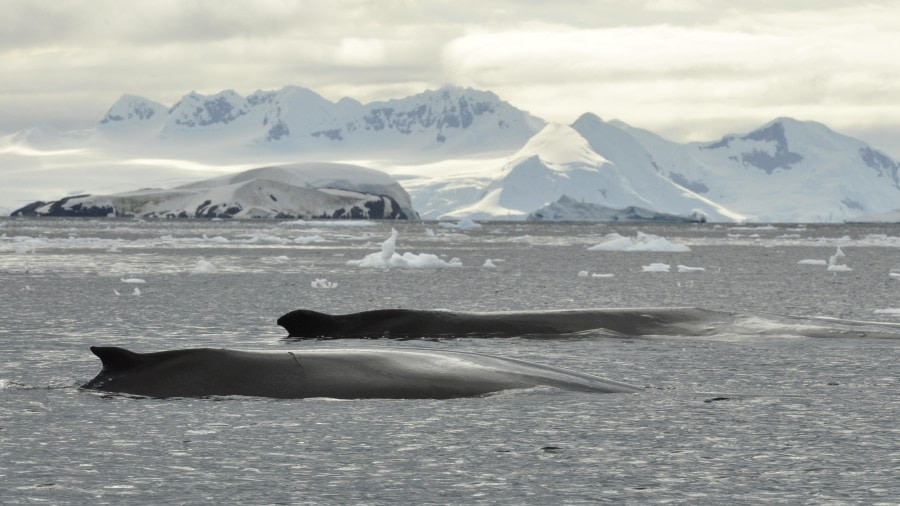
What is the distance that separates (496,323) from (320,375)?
1075 cm

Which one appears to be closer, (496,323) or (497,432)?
(497,432)

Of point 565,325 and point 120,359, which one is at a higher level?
point 120,359

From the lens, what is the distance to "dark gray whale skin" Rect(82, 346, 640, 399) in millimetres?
17141

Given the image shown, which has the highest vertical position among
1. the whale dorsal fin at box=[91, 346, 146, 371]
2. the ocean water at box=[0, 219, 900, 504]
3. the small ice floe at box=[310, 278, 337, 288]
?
the whale dorsal fin at box=[91, 346, 146, 371]

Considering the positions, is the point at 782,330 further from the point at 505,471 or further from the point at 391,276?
the point at 391,276

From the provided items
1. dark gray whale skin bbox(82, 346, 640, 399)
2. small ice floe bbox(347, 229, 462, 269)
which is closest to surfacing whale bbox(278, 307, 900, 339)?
dark gray whale skin bbox(82, 346, 640, 399)

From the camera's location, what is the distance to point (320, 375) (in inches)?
689

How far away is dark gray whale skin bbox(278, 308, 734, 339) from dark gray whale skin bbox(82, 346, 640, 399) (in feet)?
27.3

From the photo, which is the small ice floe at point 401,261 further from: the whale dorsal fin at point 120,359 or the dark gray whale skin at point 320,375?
the whale dorsal fin at point 120,359

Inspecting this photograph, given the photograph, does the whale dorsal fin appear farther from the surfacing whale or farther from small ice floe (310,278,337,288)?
small ice floe (310,278,337,288)

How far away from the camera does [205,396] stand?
16938 millimetres

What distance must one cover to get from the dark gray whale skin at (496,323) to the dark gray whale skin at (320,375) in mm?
8317

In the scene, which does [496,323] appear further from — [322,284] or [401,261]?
[401,261]

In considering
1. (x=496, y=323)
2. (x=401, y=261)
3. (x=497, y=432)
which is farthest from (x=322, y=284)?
(x=497, y=432)
